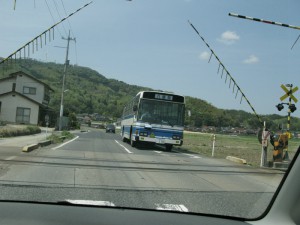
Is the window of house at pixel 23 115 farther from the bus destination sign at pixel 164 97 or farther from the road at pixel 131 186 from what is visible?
the road at pixel 131 186

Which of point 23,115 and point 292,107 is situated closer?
point 292,107

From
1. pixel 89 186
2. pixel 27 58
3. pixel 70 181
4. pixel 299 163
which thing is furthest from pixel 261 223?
pixel 70 181

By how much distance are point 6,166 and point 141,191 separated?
478 centimetres

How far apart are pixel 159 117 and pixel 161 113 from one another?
23 centimetres

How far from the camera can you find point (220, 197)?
799 centimetres

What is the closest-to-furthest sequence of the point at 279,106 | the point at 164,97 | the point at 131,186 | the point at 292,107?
the point at 292,107
the point at 279,106
the point at 131,186
the point at 164,97

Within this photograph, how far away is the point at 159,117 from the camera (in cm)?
2212

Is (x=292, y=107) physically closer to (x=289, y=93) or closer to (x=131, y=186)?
(x=289, y=93)

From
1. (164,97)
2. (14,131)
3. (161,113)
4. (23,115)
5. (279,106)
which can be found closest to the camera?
(279,106)

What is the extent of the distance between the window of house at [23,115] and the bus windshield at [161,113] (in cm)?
3524

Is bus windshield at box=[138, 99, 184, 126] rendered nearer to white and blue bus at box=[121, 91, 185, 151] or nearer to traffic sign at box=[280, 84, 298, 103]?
white and blue bus at box=[121, 91, 185, 151]

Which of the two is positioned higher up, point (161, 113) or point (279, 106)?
point (161, 113)

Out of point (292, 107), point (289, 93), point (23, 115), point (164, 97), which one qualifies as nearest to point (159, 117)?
point (164, 97)

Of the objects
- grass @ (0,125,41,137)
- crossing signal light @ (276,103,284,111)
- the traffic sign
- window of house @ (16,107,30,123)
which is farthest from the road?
window of house @ (16,107,30,123)
